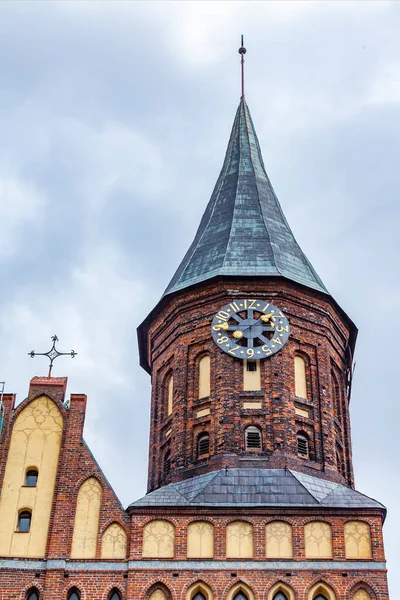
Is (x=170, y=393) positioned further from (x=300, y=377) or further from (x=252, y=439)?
(x=300, y=377)

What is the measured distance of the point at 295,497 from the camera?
27.5 metres

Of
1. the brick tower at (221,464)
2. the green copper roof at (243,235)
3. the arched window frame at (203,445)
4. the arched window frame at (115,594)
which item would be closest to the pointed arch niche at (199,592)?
the brick tower at (221,464)

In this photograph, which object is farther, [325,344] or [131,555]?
[325,344]

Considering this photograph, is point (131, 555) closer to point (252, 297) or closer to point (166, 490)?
point (166, 490)

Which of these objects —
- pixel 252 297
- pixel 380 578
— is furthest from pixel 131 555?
pixel 252 297

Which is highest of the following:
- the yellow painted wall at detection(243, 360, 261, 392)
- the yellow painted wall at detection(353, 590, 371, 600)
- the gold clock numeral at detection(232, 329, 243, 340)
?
the gold clock numeral at detection(232, 329, 243, 340)

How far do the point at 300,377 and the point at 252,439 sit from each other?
9.33 ft

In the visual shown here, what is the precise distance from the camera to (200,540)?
86.6 feet

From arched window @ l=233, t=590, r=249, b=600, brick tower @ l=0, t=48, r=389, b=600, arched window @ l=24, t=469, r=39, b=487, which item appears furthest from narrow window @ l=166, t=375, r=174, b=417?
arched window @ l=233, t=590, r=249, b=600

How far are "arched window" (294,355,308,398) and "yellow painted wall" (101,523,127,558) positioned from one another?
7240 millimetres

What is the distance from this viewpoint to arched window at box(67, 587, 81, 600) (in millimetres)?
25477

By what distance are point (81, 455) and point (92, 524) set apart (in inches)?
80.9

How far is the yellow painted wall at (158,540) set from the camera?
26125mm

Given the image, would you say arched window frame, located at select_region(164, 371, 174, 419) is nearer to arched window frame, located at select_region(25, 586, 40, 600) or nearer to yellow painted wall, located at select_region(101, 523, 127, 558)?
yellow painted wall, located at select_region(101, 523, 127, 558)
